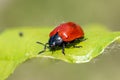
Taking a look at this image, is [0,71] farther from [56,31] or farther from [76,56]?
[56,31]

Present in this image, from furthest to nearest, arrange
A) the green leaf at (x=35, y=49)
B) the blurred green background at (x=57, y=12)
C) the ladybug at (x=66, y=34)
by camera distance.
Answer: the blurred green background at (x=57, y=12) → the ladybug at (x=66, y=34) → the green leaf at (x=35, y=49)

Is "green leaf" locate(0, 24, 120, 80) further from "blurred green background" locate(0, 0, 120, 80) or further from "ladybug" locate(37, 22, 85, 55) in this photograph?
"blurred green background" locate(0, 0, 120, 80)

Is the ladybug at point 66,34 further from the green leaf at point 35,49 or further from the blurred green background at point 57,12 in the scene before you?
the blurred green background at point 57,12

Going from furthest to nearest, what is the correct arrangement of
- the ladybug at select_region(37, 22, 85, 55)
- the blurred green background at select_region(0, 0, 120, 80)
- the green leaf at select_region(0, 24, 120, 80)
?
the blurred green background at select_region(0, 0, 120, 80), the ladybug at select_region(37, 22, 85, 55), the green leaf at select_region(0, 24, 120, 80)

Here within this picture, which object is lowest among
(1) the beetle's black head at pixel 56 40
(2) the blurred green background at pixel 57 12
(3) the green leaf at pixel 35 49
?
(2) the blurred green background at pixel 57 12

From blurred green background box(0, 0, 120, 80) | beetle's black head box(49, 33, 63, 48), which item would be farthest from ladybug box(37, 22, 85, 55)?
blurred green background box(0, 0, 120, 80)

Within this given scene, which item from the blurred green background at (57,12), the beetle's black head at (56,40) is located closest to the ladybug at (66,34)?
the beetle's black head at (56,40)

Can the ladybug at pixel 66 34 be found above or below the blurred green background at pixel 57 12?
above

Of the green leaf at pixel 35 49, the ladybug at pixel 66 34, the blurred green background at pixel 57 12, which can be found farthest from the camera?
the blurred green background at pixel 57 12

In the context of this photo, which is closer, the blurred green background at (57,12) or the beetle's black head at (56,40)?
the beetle's black head at (56,40)
